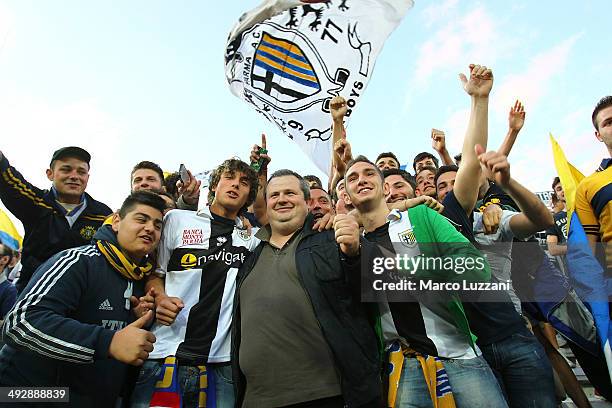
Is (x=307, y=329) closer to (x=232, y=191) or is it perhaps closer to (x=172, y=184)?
(x=232, y=191)

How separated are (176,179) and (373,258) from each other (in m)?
3.58

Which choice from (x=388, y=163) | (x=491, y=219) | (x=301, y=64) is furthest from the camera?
(x=301, y=64)

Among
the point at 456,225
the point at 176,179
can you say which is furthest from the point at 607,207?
the point at 176,179

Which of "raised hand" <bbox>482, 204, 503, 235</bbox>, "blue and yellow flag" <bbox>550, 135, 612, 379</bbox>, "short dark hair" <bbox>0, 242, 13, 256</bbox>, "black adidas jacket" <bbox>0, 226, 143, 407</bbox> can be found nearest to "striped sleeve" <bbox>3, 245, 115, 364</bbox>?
"black adidas jacket" <bbox>0, 226, 143, 407</bbox>

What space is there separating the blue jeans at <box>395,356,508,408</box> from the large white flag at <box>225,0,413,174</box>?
12.1 ft

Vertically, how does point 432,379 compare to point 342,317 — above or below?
below

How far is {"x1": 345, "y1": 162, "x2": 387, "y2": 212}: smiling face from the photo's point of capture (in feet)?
9.93

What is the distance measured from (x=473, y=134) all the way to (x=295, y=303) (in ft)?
5.65

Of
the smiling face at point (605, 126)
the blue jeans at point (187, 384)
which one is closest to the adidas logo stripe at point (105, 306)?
the blue jeans at point (187, 384)

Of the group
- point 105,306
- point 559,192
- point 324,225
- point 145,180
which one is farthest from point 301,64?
point 559,192

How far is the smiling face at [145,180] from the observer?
175 inches

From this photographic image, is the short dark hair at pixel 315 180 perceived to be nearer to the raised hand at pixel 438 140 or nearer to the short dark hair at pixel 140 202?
the raised hand at pixel 438 140

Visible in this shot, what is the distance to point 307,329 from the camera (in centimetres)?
254
